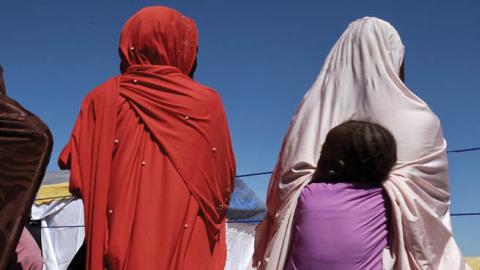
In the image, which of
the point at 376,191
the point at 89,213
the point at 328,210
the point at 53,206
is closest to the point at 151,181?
the point at 89,213

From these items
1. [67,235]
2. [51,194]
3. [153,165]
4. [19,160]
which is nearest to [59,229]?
[67,235]

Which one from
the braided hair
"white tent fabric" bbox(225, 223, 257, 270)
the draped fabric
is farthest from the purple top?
"white tent fabric" bbox(225, 223, 257, 270)

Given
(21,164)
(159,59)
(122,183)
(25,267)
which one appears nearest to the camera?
(21,164)

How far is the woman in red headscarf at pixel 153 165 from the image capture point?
1.56 m

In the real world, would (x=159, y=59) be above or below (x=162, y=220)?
above

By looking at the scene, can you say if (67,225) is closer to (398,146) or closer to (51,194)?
(51,194)

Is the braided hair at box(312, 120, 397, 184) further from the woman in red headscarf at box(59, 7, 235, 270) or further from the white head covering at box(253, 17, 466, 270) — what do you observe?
the woman in red headscarf at box(59, 7, 235, 270)

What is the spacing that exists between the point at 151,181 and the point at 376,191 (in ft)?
1.95

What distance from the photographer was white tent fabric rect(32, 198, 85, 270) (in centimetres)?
673

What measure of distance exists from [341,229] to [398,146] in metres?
0.28

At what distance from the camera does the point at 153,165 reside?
5.30 ft

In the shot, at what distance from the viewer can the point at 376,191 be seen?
1.50 meters

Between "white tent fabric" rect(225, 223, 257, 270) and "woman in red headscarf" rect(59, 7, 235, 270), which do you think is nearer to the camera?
"woman in red headscarf" rect(59, 7, 235, 270)

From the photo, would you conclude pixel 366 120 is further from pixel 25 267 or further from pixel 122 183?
pixel 25 267
